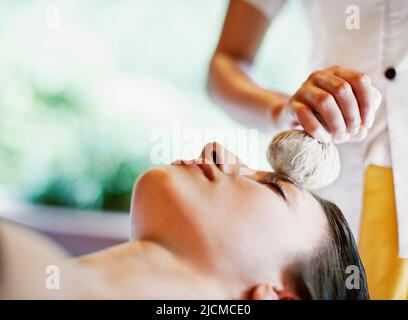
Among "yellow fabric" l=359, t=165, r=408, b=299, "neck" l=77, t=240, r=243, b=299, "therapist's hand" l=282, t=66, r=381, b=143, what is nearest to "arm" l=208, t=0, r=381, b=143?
"therapist's hand" l=282, t=66, r=381, b=143

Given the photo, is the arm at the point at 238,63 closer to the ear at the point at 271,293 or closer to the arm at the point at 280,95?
the arm at the point at 280,95

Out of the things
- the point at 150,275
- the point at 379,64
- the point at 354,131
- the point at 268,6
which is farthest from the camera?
the point at 268,6

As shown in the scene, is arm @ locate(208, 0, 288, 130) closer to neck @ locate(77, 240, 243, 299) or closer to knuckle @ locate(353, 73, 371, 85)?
knuckle @ locate(353, 73, 371, 85)

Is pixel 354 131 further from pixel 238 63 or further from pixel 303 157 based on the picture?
pixel 238 63

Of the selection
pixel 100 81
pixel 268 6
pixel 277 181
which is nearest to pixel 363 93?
pixel 277 181

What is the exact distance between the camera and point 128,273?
0.62 metres

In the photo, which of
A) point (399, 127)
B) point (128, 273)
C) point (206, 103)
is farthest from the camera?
point (206, 103)

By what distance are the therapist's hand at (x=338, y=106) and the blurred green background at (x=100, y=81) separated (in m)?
0.27

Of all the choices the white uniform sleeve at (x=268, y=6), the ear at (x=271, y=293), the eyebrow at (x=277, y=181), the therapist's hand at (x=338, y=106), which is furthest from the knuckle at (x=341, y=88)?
the white uniform sleeve at (x=268, y=6)

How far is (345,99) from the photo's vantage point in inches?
27.6

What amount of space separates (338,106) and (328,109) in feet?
0.05
